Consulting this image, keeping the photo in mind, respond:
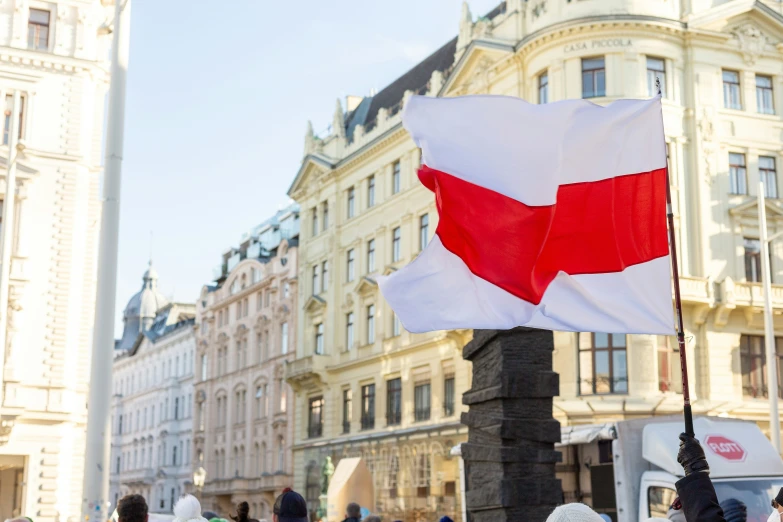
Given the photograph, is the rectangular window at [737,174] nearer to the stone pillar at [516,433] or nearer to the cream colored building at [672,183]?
the cream colored building at [672,183]

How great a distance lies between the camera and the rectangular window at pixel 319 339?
53.6 m

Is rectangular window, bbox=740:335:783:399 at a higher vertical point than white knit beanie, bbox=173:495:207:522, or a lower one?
higher

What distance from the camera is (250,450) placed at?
2494 inches

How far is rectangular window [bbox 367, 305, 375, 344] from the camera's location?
49.0 metres

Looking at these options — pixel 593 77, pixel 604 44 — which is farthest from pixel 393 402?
pixel 604 44

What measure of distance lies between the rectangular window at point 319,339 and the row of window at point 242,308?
5.43m

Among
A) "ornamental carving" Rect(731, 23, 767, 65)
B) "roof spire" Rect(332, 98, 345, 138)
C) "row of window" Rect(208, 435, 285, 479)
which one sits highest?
"roof spire" Rect(332, 98, 345, 138)

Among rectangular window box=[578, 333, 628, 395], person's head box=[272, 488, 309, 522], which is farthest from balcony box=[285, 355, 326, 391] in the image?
person's head box=[272, 488, 309, 522]

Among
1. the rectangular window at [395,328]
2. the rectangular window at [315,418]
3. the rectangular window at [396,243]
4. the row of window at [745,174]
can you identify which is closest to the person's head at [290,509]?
the row of window at [745,174]

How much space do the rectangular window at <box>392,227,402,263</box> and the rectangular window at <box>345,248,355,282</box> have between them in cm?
421

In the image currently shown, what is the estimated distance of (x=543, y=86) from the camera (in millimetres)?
38531

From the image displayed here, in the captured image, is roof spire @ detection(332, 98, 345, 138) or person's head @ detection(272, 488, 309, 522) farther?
roof spire @ detection(332, 98, 345, 138)

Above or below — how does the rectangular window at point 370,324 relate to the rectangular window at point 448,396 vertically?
above

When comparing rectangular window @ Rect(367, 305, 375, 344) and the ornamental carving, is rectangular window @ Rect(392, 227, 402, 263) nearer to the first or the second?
rectangular window @ Rect(367, 305, 375, 344)
